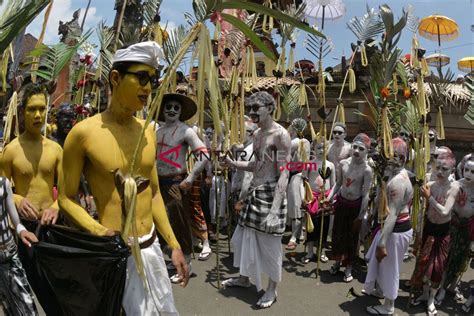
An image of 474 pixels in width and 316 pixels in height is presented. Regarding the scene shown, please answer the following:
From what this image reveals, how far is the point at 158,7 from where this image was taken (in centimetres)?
530

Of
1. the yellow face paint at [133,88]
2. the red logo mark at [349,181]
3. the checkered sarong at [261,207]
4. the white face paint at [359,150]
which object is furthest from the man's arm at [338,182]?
the yellow face paint at [133,88]

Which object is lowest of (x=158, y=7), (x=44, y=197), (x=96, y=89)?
(x=44, y=197)

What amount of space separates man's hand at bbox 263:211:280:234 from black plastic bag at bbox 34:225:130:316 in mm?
2216

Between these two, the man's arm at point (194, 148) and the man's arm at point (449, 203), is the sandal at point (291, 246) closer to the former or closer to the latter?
the man's arm at point (194, 148)

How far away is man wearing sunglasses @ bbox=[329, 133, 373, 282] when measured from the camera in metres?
4.87

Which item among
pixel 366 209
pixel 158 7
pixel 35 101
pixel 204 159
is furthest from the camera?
pixel 158 7

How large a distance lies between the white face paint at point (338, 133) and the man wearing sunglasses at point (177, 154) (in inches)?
91.3

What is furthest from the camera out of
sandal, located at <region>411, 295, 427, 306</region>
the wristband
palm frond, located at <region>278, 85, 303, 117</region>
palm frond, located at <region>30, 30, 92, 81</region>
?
palm frond, located at <region>278, 85, 303, 117</region>

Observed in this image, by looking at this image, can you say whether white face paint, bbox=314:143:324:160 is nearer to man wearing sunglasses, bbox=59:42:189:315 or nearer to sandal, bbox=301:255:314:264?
sandal, bbox=301:255:314:264

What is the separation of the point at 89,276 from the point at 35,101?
1417 mm

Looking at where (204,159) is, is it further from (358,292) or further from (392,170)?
(358,292)

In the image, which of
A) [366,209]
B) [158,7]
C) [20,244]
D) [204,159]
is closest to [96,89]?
[158,7]

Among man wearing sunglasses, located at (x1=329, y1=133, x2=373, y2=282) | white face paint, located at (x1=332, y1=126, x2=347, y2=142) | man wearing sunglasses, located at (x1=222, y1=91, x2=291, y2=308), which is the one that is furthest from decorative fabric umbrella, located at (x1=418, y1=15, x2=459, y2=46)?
man wearing sunglasses, located at (x1=222, y1=91, x2=291, y2=308)

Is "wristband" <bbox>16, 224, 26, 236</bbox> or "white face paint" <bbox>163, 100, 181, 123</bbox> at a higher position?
"white face paint" <bbox>163, 100, 181, 123</bbox>
